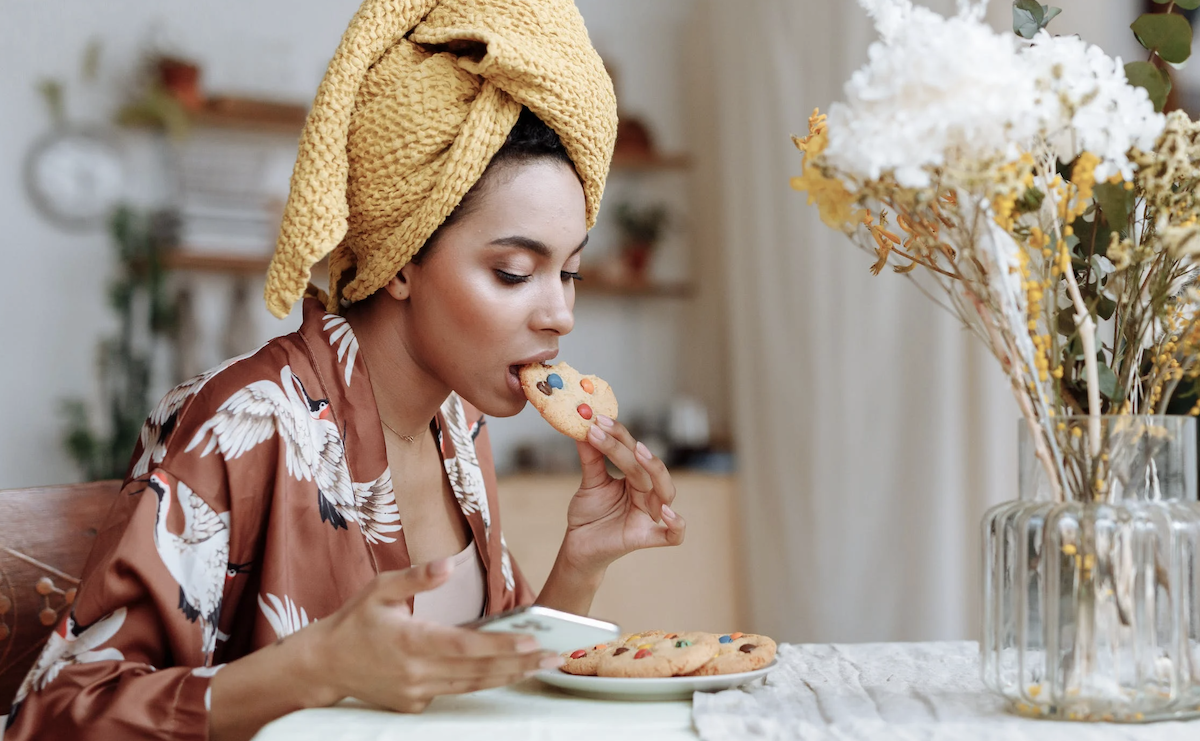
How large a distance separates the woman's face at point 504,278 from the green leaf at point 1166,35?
64 cm

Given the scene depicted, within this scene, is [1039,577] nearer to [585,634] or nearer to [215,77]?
[585,634]

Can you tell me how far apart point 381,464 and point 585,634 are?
54 cm

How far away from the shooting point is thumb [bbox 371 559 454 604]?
822 millimetres

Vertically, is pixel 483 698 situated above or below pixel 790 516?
above

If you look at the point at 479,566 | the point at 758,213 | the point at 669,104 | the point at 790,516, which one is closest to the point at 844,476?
the point at 790,516

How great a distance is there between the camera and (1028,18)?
3.33 ft

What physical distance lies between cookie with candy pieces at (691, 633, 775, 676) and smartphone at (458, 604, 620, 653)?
0.15 meters

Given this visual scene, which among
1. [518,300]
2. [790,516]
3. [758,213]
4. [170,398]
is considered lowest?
[790,516]

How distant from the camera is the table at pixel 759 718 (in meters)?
0.81

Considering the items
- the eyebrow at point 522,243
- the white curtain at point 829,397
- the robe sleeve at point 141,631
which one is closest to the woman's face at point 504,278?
the eyebrow at point 522,243

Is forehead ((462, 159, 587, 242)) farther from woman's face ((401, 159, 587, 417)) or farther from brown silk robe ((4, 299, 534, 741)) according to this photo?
brown silk robe ((4, 299, 534, 741))

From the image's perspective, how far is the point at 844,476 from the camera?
10.6 feet

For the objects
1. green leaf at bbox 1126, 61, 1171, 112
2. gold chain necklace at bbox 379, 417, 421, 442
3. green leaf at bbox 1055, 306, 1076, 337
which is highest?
green leaf at bbox 1126, 61, 1171, 112

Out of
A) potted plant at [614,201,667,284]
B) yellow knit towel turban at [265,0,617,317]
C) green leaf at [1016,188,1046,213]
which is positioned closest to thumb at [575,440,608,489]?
yellow knit towel turban at [265,0,617,317]
